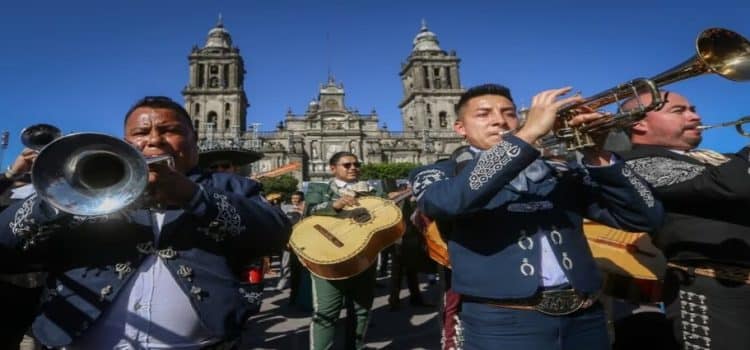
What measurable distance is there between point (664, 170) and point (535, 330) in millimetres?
1385

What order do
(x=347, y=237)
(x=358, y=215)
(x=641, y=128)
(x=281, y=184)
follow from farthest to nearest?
(x=281, y=184)
(x=358, y=215)
(x=347, y=237)
(x=641, y=128)

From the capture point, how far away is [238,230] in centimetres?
181

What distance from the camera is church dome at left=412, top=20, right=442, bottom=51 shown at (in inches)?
2571

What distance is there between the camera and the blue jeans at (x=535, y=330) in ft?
6.00

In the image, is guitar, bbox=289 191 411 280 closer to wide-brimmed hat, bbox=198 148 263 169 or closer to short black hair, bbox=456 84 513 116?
short black hair, bbox=456 84 513 116

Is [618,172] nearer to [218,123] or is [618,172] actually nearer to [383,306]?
[383,306]

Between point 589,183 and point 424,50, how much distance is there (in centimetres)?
6601

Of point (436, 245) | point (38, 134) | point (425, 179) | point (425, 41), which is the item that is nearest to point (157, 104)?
point (425, 179)

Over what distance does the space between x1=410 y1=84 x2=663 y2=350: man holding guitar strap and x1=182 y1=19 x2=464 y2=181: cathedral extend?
5211cm

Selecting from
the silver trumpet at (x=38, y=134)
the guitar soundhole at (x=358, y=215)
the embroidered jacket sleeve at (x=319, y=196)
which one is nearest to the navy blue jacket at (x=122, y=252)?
the silver trumpet at (x=38, y=134)

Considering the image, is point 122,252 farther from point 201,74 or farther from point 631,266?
point 201,74

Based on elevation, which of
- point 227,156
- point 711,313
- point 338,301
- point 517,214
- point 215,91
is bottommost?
point 338,301

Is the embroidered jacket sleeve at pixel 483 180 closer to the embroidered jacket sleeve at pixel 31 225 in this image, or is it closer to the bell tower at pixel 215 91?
the embroidered jacket sleeve at pixel 31 225

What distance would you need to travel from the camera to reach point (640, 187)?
2055 millimetres
